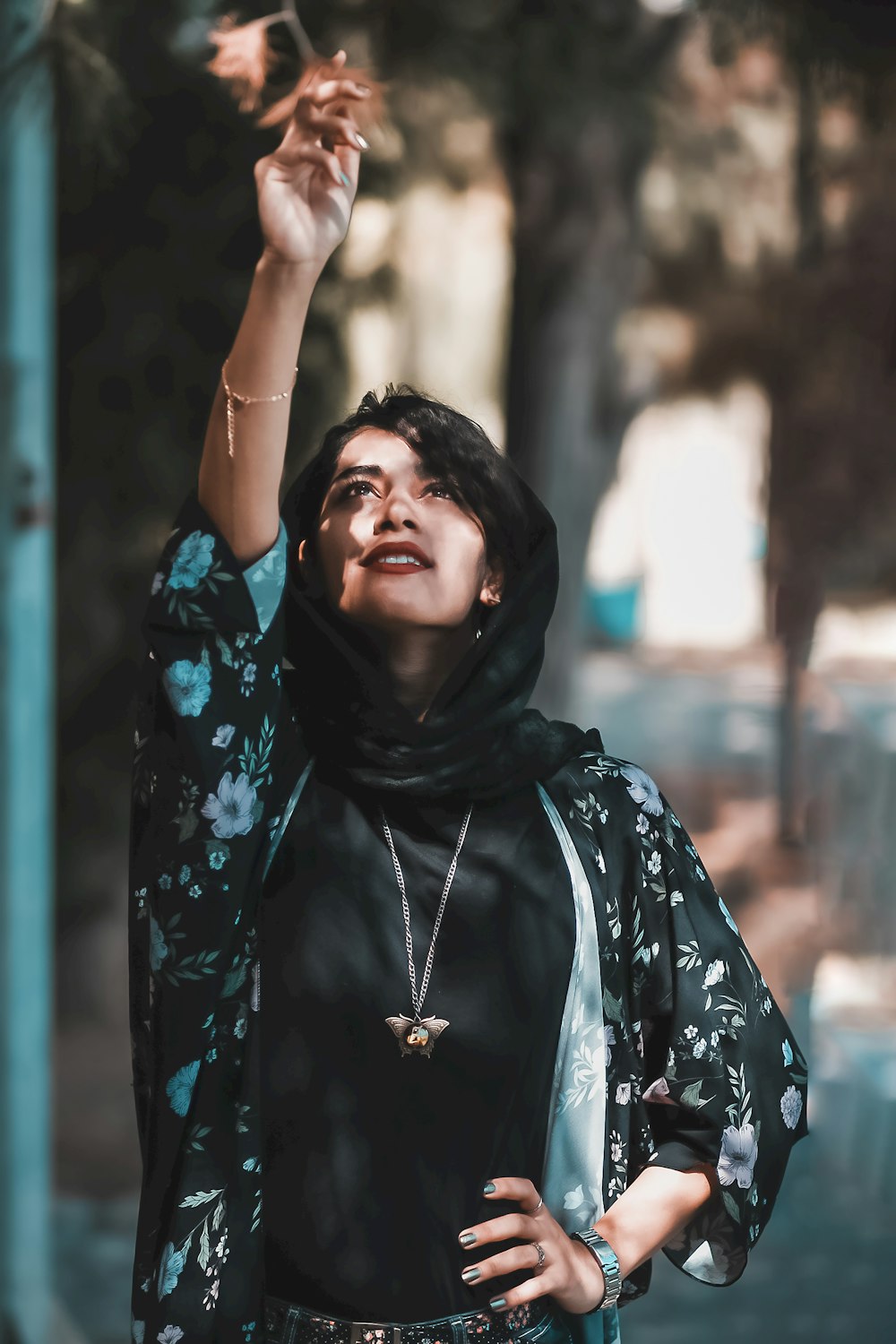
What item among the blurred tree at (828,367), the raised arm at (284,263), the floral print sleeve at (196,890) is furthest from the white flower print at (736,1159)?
the blurred tree at (828,367)

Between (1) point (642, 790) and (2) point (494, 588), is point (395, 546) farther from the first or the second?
(1) point (642, 790)

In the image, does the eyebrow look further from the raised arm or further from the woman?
the raised arm

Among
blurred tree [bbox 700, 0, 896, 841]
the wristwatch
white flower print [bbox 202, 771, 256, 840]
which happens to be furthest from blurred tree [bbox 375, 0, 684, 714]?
the wristwatch

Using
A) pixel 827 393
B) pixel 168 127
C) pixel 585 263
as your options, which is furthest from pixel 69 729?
pixel 827 393

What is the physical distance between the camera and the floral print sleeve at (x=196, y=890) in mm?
1436

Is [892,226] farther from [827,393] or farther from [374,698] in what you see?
[374,698]

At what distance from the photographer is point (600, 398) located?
15.8ft

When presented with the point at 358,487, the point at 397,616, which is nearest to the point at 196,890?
the point at 397,616

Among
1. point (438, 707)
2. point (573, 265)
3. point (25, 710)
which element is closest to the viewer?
point (438, 707)

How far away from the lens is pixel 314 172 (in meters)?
1.39

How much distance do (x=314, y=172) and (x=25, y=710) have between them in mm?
2158

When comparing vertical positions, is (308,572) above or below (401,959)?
above

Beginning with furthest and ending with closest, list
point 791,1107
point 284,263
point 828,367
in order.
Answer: point 828,367, point 791,1107, point 284,263

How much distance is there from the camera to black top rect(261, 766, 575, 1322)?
1.53 meters
